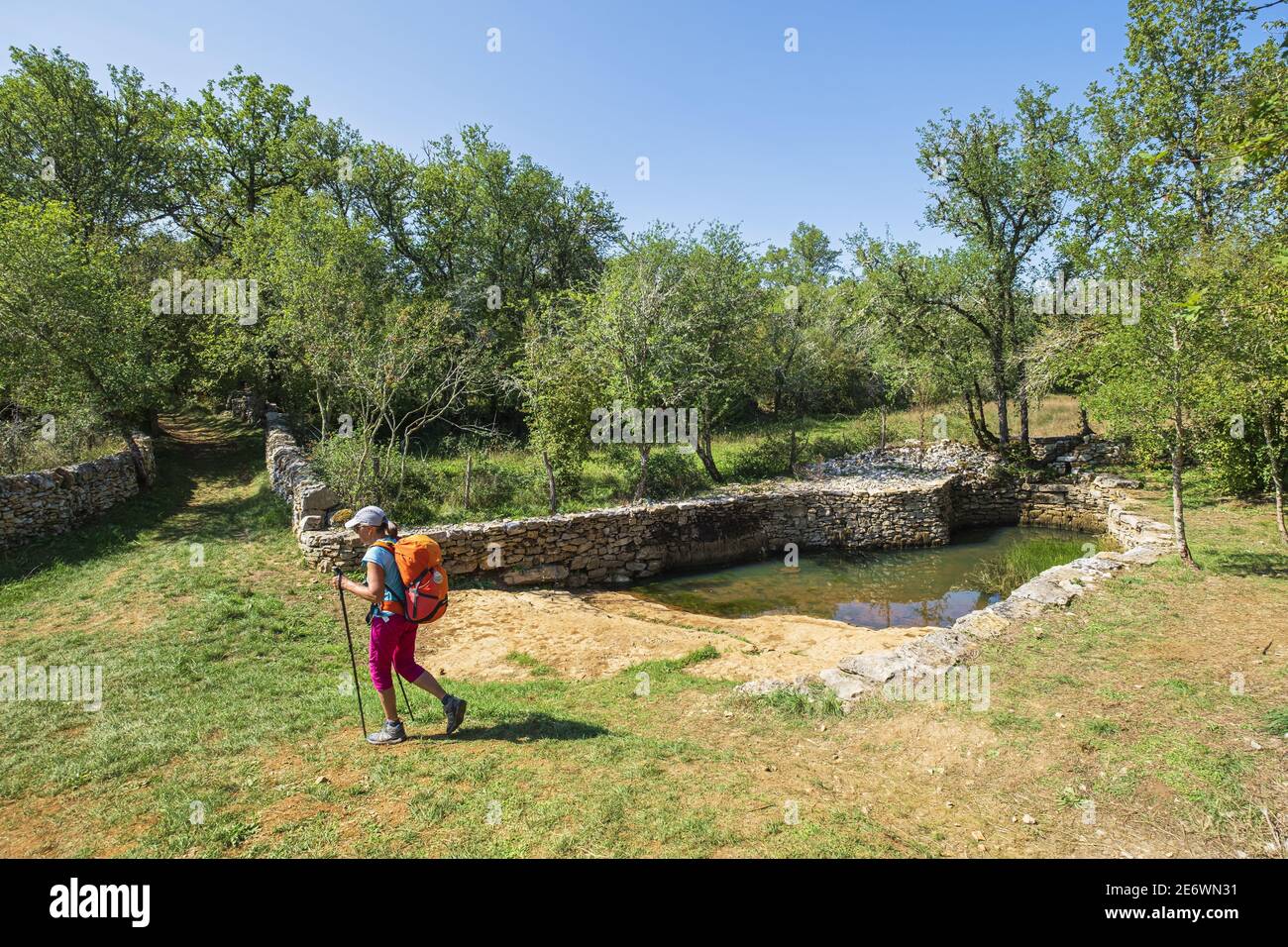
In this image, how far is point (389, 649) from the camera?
512 centimetres

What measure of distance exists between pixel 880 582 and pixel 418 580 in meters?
12.5

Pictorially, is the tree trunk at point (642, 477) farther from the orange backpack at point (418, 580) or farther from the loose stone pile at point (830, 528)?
the orange backpack at point (418, 580)

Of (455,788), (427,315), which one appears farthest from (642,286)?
(455,788)

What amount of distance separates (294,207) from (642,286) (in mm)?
12126

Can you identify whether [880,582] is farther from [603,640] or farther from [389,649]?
[389,649]

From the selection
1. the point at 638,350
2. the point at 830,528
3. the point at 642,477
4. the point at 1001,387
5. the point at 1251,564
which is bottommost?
the point at 830,528

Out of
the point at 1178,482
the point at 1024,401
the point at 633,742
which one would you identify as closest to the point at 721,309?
the point at 1024,401

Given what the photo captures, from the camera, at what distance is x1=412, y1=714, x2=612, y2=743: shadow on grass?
5.43 m

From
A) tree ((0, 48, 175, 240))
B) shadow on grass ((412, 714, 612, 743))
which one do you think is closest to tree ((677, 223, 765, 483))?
shadow on grass ((412, 714, 612, 743))

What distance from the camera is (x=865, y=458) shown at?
22.9 metres

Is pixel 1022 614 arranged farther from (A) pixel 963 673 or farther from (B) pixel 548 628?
(B) pixel 548 628

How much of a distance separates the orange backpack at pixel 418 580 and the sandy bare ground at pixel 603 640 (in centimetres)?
296

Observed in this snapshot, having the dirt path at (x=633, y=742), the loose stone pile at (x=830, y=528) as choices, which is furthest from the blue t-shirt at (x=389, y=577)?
the loose stone pile at (x=830, y=528)

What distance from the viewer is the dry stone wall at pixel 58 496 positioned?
1145 cm
